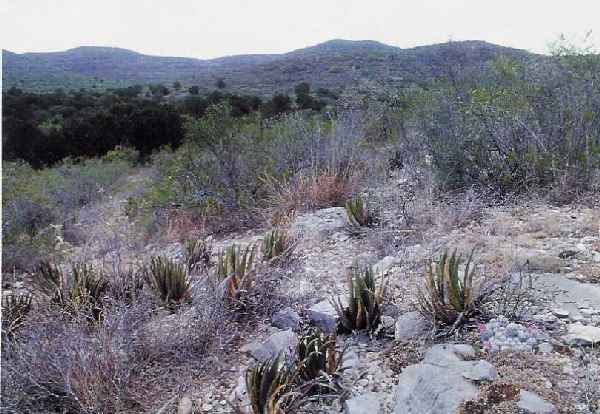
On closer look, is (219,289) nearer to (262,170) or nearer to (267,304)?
(267,304)

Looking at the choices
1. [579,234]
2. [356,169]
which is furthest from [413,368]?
[356,169]

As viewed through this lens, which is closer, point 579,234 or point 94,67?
point 579,234

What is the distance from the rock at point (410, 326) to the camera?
307 centimetres

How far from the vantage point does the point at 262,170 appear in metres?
7.43

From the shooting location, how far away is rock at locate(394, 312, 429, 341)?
10.1 feet

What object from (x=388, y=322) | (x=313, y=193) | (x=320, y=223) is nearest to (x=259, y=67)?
(x=313, y=193)

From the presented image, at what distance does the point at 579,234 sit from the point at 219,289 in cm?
290

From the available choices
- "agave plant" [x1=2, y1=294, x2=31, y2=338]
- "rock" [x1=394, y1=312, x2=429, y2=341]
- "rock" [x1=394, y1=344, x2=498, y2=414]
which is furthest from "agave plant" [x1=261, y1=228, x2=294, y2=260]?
"rock" [x1=394, y1=344, x2=498, y2=414]

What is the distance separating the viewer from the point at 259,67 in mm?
42531

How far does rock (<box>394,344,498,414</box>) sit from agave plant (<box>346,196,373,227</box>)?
269 centimetres

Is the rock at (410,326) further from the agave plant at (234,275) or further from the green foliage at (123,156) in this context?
the green foliage at (123,156)

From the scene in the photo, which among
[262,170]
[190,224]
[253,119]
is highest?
[253,119]

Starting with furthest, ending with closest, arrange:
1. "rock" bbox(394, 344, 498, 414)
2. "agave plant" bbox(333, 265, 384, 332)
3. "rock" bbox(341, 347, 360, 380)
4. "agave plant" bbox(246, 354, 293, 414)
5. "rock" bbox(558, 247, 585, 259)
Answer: "rock" bbox(558, 247, 585, 259)
"agave plant" bbox(333, 265, 384, 332)
"rock" bbox(341, 347, 360, 380)
"agave plant" bbox(246, 354, 293, 414)
"rock" bbox(394, 344, 498, 414)

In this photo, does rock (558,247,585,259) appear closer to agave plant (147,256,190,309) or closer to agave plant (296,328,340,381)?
agave plant (296,328,340,381)
